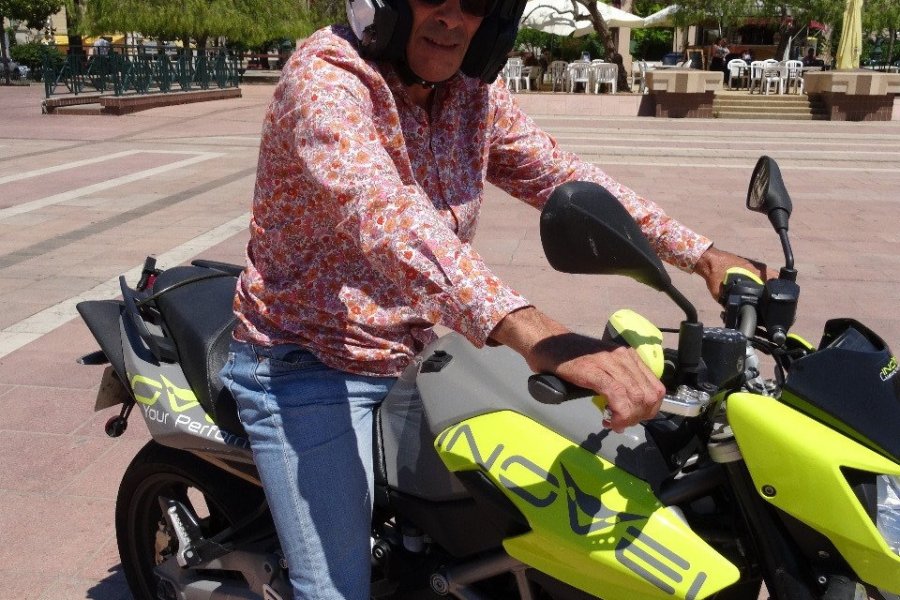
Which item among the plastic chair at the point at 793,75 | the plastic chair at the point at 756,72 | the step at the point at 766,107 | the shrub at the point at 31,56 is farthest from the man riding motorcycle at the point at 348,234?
the shrub at the point at 31,56

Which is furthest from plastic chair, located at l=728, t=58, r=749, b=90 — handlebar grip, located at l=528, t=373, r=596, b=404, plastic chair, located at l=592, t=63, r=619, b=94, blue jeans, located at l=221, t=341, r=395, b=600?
handlebar grip, located at l=528, t=373, r=596, b=404

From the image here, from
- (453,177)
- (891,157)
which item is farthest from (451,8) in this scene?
(891,157)

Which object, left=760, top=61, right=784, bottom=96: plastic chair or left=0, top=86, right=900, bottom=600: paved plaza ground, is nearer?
left=0, top=86, right=900, bottom=600: paved plaza ground

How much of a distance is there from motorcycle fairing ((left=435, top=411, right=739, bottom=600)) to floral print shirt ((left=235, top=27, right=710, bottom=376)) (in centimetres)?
25

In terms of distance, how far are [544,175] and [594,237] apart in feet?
3.57

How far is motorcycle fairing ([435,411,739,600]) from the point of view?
153cm

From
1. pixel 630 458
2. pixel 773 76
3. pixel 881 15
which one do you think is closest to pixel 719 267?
pixel 630 458

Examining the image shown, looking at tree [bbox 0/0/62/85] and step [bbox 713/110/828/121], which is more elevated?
tree [bbox 0/0/62/85]

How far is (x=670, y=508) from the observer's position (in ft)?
5.23

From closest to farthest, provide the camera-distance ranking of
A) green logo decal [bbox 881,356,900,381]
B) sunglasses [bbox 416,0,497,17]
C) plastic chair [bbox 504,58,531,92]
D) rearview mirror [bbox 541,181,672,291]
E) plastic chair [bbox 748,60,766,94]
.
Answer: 1. rearview mirror [bbox 541,181,672,291]
2. green logo decal [bbox 881,356,900,381]
3. sunglasses [bbox 416,0,497,17]
4. plastic chair [bbox 748,60,766,94]
5. plastic chair [bbox 504,58,531,92]

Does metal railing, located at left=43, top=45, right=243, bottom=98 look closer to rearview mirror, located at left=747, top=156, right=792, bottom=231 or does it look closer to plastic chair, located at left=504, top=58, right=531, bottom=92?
plastic chair, located at left=504, top=58, right=531, bottom=92

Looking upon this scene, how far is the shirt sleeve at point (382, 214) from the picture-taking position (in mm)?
1545

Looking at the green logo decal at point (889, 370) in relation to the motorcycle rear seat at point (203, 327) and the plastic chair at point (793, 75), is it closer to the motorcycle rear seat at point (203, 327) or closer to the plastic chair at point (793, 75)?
the motorcycle rear seat at point (203, 327)

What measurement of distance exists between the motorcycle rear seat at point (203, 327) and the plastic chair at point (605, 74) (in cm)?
2295
